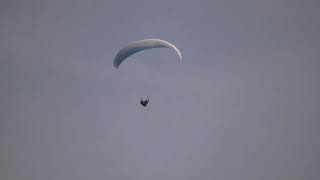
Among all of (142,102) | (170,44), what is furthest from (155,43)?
(142,102)

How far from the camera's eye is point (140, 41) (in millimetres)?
38500

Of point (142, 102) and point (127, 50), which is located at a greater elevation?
point (127, 50)

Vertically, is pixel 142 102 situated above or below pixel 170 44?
below

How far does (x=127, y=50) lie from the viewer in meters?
38.9

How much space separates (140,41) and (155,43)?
Result: 1.46 m

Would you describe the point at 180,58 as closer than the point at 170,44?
Yes

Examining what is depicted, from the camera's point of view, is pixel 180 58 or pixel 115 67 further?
pixel 115 67

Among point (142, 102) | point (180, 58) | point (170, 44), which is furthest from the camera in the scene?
point (142, 102)

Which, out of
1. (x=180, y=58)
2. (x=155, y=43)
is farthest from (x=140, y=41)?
(x=180, y=58)

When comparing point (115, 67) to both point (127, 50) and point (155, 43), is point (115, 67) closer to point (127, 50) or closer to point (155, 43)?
point (127, 50)

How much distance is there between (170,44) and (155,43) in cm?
142

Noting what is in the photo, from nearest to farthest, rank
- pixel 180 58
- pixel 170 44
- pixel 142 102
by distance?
pixel 180 58 < pixel 170 44 < pixel 142 102

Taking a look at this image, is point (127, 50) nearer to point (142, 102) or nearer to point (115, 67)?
point (115, 67)

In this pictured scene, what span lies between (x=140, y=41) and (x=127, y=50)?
5.15 feet
